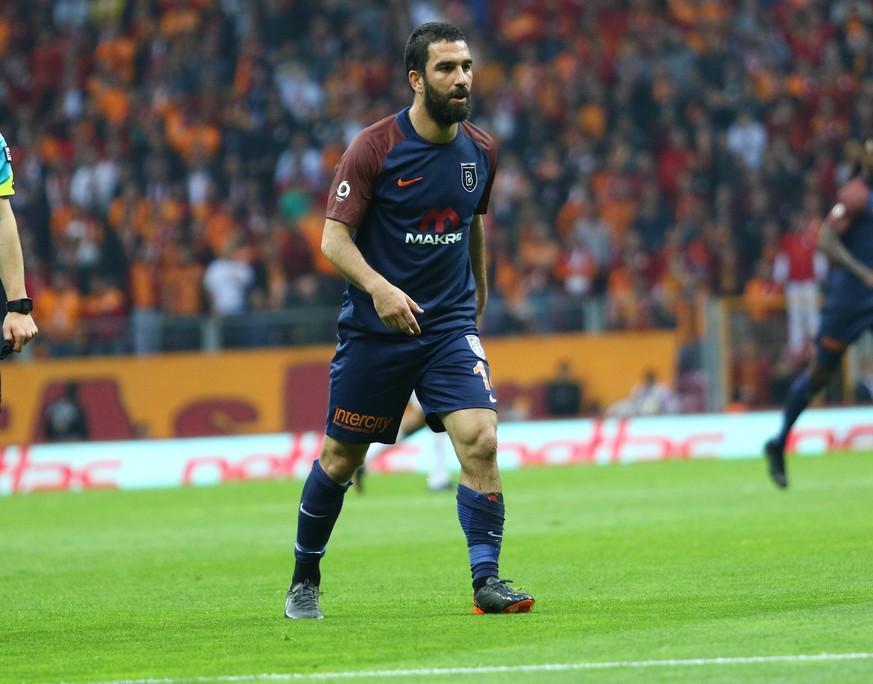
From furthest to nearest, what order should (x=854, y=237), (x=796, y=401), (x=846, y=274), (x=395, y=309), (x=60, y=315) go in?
(x=60, y=315) < (x=796, y=401) < (x=854, y=237) < (x=846, y=274) < (x=395, y=309)

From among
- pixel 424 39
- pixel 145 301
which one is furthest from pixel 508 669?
pixel 145 301

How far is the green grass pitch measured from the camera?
5.34 meters

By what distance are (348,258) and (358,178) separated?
0.36 metres

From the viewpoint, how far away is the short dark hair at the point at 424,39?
6.84 meters

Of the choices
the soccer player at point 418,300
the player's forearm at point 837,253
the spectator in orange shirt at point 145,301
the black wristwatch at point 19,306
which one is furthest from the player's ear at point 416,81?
the spectator in orange shirt at point 145,301

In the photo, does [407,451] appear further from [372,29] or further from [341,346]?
[341,346]

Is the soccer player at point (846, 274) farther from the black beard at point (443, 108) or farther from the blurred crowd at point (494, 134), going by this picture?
the blurred crowd at point (494, 134)

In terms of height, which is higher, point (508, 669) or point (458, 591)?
point (508, 669)

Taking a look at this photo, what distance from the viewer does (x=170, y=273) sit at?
23.0 meters

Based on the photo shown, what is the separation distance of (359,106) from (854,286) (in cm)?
1343

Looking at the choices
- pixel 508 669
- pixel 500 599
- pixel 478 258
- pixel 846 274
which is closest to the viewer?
pixel 508 669

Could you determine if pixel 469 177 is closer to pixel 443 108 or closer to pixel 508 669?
pixel 443 108

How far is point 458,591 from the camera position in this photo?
778cm

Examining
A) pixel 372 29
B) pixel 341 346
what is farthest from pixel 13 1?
pixel 341 346
